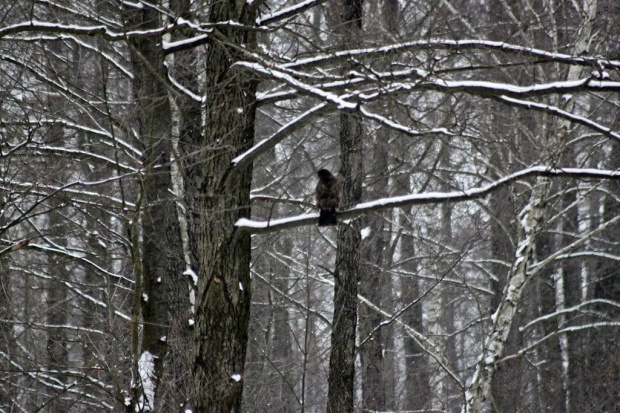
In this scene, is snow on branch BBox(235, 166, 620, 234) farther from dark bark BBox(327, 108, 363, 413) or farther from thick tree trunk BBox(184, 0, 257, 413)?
dark bark BBox(327, 108, 363, 413)

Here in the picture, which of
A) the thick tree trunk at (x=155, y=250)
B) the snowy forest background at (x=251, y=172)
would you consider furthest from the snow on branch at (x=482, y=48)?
the thick tree trunk at (x=155, y=250)

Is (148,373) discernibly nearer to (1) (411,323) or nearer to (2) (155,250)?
(2) (155,250)

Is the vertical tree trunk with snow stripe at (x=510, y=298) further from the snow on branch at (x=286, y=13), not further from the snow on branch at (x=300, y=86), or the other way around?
the snow on branch at (x=300, y=86)

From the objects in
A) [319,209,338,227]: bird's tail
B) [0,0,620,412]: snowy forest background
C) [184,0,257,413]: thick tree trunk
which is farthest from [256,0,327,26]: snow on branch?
[319,209,338,227]: bird's tail

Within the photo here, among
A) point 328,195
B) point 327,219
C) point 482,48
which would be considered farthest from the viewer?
point 328,195

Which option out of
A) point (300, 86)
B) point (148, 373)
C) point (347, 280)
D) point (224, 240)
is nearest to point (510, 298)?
point (347, 280)

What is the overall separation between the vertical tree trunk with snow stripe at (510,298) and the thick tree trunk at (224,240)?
170 inches

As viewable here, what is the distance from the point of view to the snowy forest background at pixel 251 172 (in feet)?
20.5

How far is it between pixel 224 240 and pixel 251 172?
744 millimetres

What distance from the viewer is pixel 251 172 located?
23.4ft

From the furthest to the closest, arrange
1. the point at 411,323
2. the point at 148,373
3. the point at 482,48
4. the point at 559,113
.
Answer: the point at 411,323 < the point at 148,373 < the point at 482,48 < the point at 559,113

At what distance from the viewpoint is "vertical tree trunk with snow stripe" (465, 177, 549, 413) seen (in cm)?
996

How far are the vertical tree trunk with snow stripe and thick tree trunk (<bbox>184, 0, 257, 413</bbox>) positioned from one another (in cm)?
431

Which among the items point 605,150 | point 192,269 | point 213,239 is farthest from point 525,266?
point 605,150
